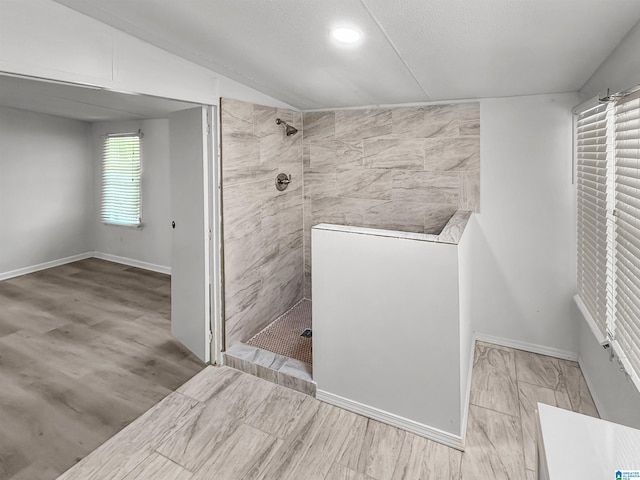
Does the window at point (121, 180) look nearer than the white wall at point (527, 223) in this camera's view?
No

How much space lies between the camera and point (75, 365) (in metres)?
2.79

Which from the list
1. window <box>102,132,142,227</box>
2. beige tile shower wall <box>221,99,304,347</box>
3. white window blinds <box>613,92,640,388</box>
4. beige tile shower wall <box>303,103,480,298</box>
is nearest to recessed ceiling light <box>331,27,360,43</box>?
beige tile shower wall <box>221,99,304,347</box>

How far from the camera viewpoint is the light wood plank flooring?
185 cm

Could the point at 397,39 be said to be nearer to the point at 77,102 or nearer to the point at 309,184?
the point at 309,184

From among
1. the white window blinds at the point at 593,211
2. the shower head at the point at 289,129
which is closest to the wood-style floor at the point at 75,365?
the shower head at the point at 289,129

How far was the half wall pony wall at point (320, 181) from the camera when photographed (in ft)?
9.46

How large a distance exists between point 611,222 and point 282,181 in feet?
7.86

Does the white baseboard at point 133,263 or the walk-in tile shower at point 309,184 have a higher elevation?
the walk-in tile shower at point 309,184

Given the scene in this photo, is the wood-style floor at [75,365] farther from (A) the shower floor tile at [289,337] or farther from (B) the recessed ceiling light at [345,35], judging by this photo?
(B) the recessed ceiling light at [345,35]

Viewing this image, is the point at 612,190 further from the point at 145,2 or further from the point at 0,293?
the point at 0,293

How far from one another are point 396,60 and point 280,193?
1.63 metres

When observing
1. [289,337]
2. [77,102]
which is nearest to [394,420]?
[289,337]

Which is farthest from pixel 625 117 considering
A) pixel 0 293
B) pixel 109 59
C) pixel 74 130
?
pixel 74 130

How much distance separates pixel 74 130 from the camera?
207 inches
